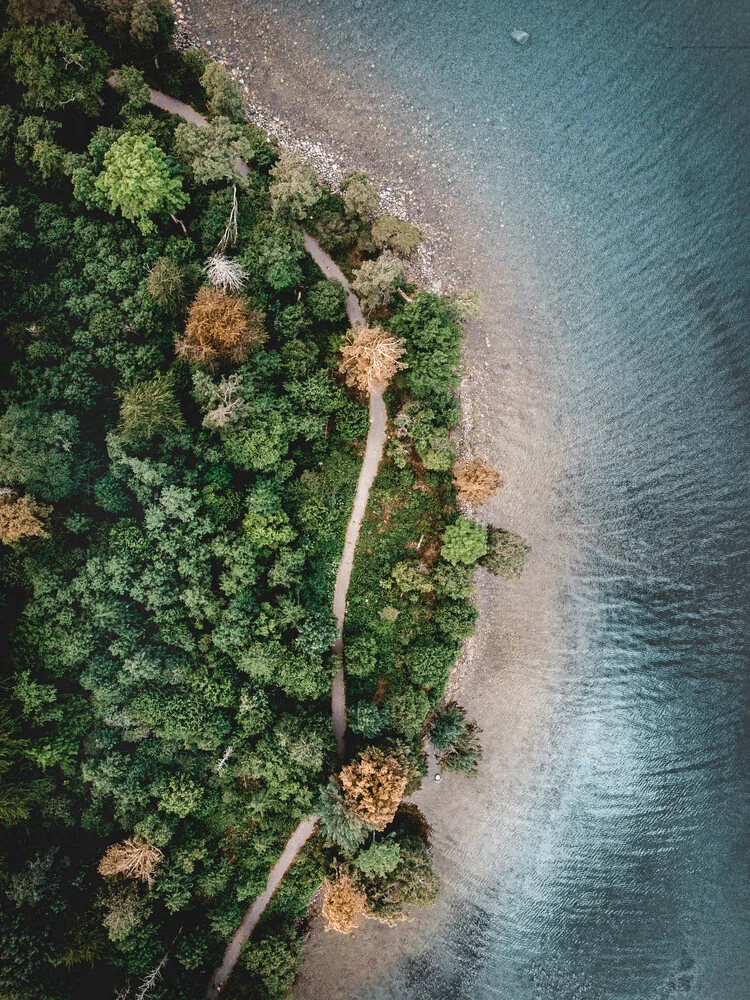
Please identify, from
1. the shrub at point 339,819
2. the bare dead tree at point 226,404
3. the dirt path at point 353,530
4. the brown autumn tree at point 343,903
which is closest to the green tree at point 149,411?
the bare dead tree at point 226,404

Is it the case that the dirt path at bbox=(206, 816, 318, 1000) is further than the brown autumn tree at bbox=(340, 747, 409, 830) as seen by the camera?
Yes

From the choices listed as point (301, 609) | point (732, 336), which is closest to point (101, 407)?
point (301, 609)

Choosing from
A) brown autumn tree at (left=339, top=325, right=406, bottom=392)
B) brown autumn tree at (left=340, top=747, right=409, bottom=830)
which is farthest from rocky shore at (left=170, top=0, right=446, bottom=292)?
brown autumn tree at (left=340, top=747, right=409, bottom=830)

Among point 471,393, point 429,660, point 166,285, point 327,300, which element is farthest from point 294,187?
point 429,660

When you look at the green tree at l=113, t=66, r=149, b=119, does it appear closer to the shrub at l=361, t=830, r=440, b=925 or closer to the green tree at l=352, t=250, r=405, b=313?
the green tree at l=352, t=250, r=405, b=313

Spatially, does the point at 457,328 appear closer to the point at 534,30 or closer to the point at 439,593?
the point at 439,593

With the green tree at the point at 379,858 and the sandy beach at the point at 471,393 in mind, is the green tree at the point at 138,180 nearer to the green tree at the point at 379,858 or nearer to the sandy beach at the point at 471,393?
the sandy beach at the point at 471,393
